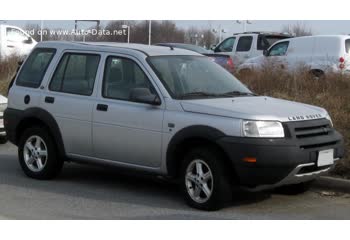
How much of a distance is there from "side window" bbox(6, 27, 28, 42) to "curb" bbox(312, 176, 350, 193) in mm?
18697

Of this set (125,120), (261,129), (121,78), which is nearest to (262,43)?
(121,78)

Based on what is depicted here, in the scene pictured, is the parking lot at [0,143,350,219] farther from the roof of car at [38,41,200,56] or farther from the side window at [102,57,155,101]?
the roof of car at [38,41,200,56]

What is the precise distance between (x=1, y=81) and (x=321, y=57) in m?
9.19

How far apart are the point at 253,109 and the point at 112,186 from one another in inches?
95.3

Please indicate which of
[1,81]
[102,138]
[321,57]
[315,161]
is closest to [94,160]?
[102,138]

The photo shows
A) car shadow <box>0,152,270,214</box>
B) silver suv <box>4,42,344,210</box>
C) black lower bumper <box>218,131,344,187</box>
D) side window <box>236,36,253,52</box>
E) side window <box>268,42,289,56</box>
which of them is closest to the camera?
black lower bumper <box>218,131,344,187</box>

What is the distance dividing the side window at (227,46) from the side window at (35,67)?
13604 mm

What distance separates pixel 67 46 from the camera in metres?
8.16

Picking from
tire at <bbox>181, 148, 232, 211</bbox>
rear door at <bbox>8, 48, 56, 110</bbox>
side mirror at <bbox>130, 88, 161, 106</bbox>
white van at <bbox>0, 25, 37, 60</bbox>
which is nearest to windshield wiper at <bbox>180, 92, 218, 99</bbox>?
side mirror at <bbox>130, 88, 161, 106</bbox>

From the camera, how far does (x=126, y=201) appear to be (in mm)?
7156

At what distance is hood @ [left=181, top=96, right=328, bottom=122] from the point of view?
640 centimetres

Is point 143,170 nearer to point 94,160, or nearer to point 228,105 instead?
point 94,160

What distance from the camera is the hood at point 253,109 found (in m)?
6.40

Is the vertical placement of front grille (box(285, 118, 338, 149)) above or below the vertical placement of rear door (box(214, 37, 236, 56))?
below
